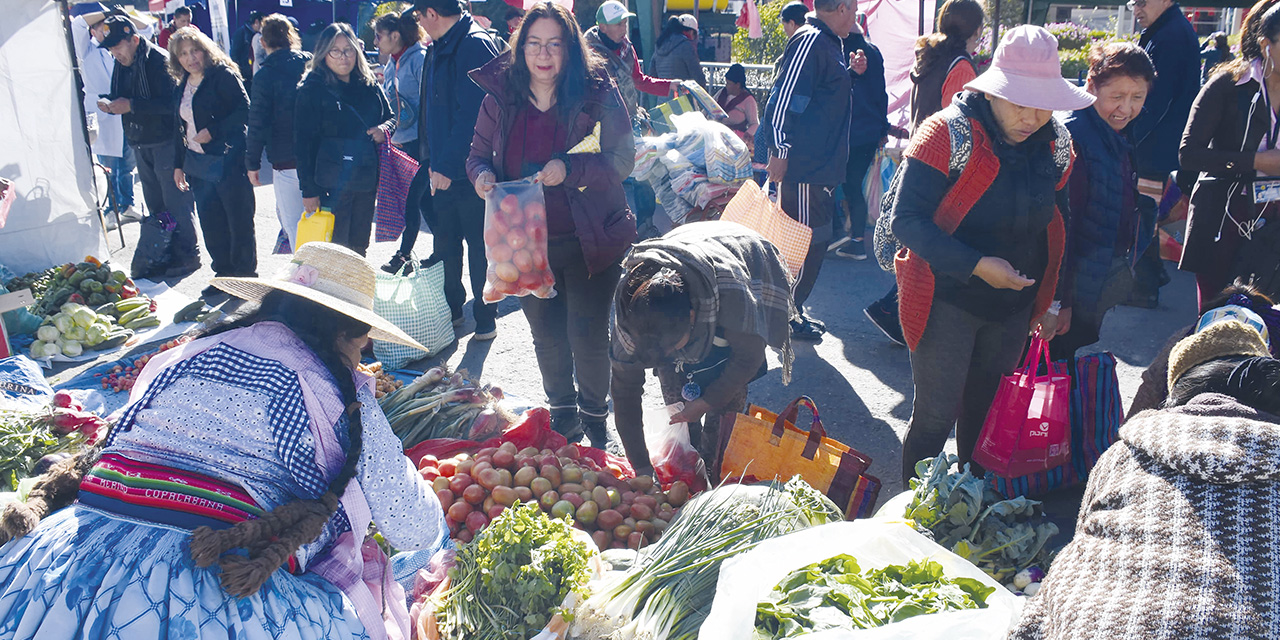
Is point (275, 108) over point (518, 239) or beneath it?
over

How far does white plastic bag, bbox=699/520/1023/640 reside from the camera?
2.15m

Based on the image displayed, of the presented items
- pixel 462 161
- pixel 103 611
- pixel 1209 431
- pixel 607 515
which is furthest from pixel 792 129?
pixel 103 611

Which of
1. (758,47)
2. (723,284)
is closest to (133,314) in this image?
(723,284)

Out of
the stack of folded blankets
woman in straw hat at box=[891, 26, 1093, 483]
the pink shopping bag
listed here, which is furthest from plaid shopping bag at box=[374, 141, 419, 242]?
the pink shopping bag

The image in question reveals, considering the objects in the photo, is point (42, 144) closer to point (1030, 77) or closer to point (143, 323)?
point (143, 323)

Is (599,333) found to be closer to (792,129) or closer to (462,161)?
(462,161)

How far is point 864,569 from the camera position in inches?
98.0

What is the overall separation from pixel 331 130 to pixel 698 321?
10.8 ft

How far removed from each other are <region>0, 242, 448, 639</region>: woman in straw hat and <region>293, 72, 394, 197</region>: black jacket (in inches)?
126

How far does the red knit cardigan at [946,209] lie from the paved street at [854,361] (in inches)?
38.0

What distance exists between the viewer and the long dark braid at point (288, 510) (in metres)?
1.96

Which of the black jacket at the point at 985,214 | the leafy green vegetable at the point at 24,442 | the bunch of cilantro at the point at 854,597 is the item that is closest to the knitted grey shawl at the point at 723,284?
the black jacket at the point at 985,214

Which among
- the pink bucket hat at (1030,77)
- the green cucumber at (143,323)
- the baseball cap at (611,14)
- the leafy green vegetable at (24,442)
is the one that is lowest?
the green cucumber at (143,323)

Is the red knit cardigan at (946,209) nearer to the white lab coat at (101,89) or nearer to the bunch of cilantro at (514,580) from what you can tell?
the bunch of cilantro at (514,580)
